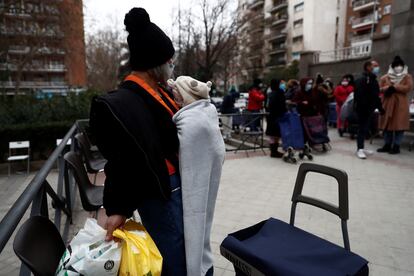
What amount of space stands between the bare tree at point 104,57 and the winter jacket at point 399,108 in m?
29.7

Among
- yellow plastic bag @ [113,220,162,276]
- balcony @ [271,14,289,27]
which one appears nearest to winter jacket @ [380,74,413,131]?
yellow plastic bag @ [113,220,162,276]

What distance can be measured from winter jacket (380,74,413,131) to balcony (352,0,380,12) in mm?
36998

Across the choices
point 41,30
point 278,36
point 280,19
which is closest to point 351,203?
point 41,30

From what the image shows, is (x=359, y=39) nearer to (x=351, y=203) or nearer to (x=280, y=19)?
(x=280, y=19)

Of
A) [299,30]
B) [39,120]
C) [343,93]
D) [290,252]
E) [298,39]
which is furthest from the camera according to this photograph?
[298,39]

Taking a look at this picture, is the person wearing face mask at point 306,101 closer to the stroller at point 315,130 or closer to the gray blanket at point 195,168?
the stroller at point 315,130

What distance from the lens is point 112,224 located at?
4.30 ft

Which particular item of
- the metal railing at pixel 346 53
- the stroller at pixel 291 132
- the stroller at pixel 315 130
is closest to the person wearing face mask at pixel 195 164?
the stroller at pixel 291 132

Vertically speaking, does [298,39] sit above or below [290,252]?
above

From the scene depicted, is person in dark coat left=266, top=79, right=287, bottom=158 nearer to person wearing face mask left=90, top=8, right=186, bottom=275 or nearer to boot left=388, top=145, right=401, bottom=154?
boot left=388, top=145, right=401, bottom=154

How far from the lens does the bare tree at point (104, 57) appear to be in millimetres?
32938

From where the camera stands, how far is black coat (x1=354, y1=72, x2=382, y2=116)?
6152 millimetres

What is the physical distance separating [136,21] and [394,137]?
24.4ft

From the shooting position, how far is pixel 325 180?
5.15 metres
